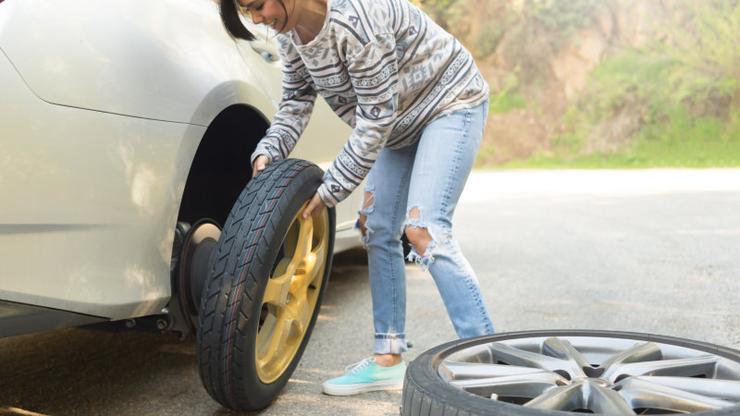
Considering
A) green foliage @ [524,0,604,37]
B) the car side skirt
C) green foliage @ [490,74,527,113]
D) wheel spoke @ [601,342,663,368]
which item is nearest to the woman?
wheel spoke @ [601,342,663,368]

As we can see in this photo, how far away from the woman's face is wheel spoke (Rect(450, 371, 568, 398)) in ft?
3.59

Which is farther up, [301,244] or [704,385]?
[704,385]

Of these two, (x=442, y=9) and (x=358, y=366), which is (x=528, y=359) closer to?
(x=358, y=366)

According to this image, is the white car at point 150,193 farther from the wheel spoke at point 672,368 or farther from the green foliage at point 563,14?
the green foliage at point 563,14

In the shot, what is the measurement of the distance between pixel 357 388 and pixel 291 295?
1.27ft

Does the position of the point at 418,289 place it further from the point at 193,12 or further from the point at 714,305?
the point at 193,12

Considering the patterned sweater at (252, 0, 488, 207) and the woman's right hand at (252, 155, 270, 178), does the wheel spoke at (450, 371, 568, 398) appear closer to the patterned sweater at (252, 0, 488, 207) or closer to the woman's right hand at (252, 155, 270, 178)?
the patterned sweater at (252, 0, 488, 207)

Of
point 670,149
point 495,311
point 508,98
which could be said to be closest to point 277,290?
point 495,311

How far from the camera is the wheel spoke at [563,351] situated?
1.88m

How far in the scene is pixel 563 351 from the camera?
193 cm

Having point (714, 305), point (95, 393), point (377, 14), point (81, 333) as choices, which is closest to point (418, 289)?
point (714, 305)

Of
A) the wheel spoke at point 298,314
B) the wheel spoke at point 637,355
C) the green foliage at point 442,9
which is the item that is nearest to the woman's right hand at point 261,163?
the wheel spoke at point 298,314

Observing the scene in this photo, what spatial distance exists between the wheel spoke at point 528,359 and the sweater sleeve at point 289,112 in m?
1.00

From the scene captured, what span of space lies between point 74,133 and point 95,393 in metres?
1.12
